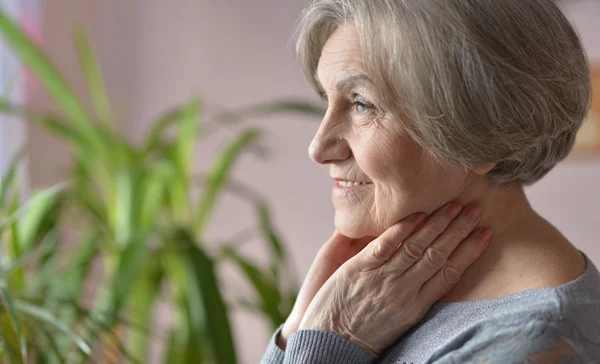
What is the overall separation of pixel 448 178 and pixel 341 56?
244 millimetres

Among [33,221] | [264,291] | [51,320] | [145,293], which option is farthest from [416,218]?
[145,293]

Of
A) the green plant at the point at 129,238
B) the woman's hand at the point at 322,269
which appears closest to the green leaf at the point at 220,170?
the green plant at the point at 129,238

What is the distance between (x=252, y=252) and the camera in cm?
319

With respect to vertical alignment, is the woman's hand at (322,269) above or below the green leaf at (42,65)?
below

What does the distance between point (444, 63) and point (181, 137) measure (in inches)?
46.7

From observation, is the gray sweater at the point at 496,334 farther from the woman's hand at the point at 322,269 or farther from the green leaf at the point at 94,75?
the green leaf at the point at 94,75

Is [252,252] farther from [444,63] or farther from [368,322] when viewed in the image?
[444,63]

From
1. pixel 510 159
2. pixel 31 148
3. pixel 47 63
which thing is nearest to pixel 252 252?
pixel 31 148

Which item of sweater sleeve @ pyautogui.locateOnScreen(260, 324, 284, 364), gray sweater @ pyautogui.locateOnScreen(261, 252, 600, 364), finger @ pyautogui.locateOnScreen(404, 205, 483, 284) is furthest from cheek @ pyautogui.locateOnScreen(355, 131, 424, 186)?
sweater sleeve @ pyautogui.locateOnScreen(260, 324, 284, 364)

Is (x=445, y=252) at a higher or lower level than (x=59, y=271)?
higher

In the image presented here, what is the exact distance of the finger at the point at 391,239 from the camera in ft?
3.73

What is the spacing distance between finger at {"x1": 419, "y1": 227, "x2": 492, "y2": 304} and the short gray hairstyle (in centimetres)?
12

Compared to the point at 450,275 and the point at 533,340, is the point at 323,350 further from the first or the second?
the point at 533,340

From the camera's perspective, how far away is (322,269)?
4.36 ft
